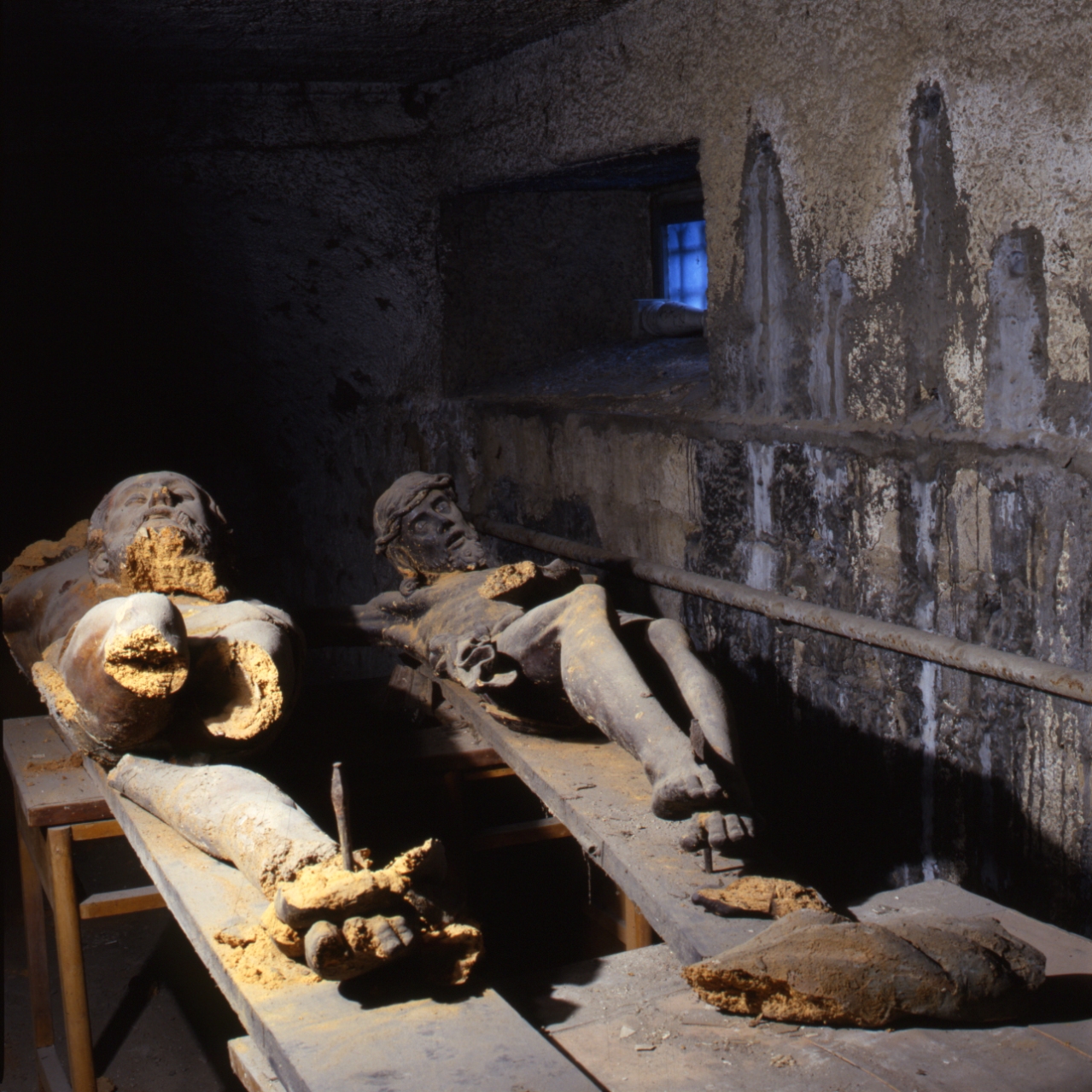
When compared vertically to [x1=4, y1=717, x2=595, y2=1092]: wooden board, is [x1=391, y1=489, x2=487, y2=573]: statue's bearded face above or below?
above

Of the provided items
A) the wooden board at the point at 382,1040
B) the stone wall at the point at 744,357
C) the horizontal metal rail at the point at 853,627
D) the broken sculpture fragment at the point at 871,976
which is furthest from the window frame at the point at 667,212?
the wooden board at the point at 382,1040

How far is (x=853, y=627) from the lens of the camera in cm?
292

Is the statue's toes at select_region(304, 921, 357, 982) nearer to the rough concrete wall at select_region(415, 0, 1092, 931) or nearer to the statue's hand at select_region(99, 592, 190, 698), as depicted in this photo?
the statue's hand at select_region(99, 592, 190, 698)

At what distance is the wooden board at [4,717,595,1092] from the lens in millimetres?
1588

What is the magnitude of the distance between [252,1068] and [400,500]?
173 centimetres

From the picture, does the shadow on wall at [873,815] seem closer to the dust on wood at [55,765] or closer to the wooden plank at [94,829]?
the wooden plank at [94,829]

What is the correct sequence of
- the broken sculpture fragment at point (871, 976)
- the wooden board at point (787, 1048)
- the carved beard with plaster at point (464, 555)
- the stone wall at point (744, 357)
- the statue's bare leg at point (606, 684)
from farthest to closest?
the carved beard with plaster at point (464, 555)
the stone wall at point (744, 357)
the statue's bare leg at point (606, 684)
the broken sculpture fragment at point (871, 976)
the wooden board at point (787, 1048)

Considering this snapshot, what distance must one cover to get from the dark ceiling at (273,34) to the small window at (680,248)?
0.92m

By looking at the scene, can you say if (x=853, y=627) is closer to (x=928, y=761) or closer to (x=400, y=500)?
(x=928, y=761)

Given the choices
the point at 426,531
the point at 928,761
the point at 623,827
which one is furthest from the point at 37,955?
the point at 928,761

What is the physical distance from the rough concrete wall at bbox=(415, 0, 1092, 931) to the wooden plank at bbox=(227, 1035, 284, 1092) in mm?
1698

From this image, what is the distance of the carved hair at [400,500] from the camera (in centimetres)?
326

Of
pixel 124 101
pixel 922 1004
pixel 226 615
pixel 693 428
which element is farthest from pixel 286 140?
pixel 922 1004

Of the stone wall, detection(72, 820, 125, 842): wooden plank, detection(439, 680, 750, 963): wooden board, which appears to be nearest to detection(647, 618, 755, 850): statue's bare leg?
detection(439, 680, 750, 963): wooden board
